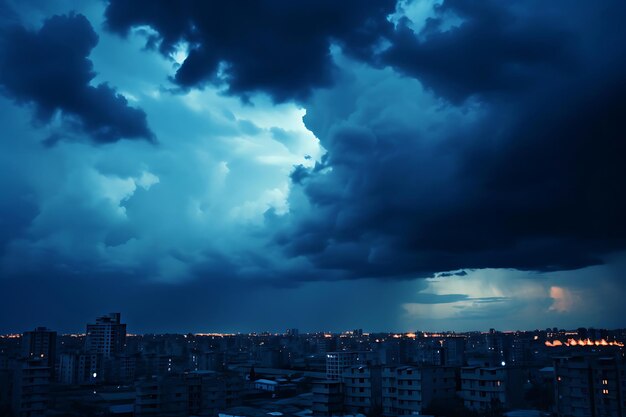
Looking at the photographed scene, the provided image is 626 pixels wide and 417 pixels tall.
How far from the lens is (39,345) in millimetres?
86000

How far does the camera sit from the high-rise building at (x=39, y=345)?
278 feet

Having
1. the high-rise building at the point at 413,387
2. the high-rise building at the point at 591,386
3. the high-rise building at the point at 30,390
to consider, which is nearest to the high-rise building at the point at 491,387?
the high-rise building at the point at 413,387

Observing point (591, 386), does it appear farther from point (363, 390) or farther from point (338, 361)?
point (338, 361)

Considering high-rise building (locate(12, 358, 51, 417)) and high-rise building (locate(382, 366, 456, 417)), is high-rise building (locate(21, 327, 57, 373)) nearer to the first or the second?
high-rise building (locate(12, 358, 51, 417))

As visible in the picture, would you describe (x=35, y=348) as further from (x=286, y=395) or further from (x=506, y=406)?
(x=506, y=406)

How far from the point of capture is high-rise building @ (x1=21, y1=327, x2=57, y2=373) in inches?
3342

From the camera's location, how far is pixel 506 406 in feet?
127

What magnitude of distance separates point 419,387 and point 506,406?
597cm

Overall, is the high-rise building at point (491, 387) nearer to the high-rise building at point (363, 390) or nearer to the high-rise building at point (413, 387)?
the high-rise building at point (413, 387)

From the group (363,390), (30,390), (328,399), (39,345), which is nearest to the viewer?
(30,390)

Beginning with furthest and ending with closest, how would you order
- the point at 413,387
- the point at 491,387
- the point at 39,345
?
the point at 39,345 < the point at 413,387 < the point at 491,387

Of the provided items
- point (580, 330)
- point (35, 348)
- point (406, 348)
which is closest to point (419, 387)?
point (35, 348)

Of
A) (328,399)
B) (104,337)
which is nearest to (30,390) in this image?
(328,399)

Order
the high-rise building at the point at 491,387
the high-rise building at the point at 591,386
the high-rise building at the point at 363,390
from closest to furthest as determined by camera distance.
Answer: the high-rise building at the point at 591,386 → the high-rise building at the point at 491,387 → the high-rise building at the point at 363,390
